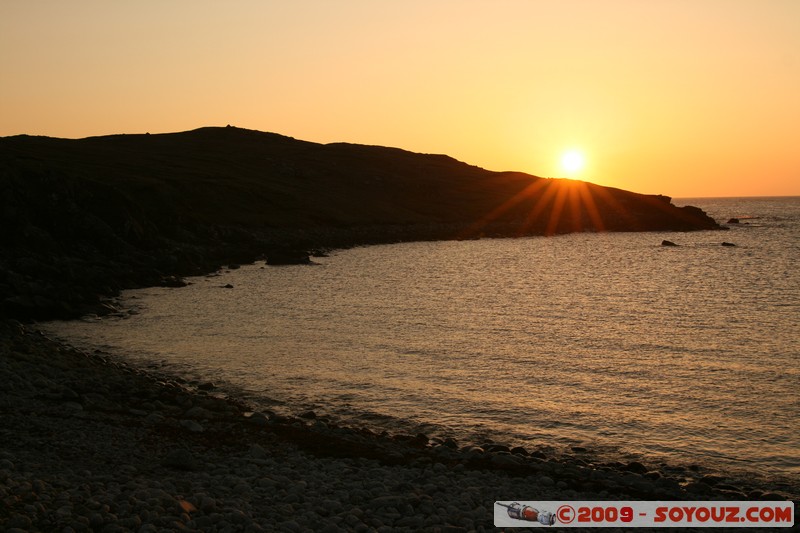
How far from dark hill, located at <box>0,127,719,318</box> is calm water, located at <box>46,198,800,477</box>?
6488 millimetres

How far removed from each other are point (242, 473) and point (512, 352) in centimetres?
2039

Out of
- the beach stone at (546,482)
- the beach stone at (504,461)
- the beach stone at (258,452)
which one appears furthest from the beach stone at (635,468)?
the beach stone at (258,452)

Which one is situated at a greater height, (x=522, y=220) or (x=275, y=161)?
(x=275, y=161)

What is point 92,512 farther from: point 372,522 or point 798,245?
point 798,245

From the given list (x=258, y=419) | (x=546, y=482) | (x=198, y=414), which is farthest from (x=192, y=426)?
(x=546, y=482)

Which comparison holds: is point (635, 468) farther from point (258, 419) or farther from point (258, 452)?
point (258, 419)

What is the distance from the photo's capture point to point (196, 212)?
10912cm

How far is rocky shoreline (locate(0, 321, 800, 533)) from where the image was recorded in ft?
49.0

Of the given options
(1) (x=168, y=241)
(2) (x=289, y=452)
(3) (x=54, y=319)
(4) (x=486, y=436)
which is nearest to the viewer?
(2) (x=289, y=452)

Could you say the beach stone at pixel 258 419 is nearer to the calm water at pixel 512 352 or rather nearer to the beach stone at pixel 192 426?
the beach stone at pixel 192 426

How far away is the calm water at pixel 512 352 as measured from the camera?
24.5m

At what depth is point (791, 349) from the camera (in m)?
36.5

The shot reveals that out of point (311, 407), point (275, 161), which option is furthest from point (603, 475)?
point (275, 161)

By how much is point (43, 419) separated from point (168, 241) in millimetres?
63357
